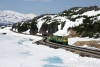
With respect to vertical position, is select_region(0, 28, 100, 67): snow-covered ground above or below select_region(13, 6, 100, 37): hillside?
below

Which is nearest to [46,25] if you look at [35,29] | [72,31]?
[35,29]

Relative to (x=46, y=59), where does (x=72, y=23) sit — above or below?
above

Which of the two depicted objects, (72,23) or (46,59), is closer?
(46,59)

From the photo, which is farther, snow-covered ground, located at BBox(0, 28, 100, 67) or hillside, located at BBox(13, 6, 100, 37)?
hillside, located at BBox(13, 6, 100, 37)

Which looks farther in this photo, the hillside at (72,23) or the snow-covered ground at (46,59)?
the hillside at (72,23)

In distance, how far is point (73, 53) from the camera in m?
35.7

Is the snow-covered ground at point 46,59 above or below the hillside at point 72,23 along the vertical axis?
below

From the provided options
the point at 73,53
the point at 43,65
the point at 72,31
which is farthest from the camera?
the point at 72,31

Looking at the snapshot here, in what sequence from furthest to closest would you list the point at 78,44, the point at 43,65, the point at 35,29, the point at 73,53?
1. the point at 35,29
2. the point at 78,44
3. the point at 73,53
4. the point at 43,65

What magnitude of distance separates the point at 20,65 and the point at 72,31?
146ft

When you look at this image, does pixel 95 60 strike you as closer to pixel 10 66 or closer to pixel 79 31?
pixel 10 66

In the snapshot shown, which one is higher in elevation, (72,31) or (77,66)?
(72,31)

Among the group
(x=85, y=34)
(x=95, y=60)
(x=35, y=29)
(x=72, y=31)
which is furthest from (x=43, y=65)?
(x=35, y=29)

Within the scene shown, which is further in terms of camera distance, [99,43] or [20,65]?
[99,43]
